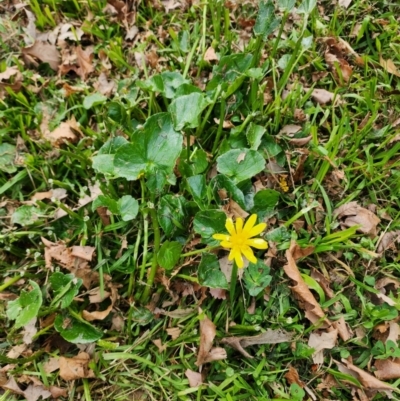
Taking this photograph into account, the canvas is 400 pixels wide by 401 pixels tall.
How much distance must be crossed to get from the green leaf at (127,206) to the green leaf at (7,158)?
0.61 m

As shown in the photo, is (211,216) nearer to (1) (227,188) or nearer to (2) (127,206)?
(1) (227,188)

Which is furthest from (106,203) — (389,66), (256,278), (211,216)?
(389,66)

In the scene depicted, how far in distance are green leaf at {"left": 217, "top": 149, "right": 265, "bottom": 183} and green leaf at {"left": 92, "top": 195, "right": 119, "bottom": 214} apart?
0.44 meters

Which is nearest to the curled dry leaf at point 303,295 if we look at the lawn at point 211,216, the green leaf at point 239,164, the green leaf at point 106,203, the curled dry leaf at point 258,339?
the lawn at point 211,216

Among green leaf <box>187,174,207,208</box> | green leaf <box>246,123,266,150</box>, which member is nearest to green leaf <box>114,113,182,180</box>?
green leaf <box>187,174,207,208</box>

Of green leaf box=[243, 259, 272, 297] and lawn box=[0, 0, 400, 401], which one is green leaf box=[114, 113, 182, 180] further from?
green leaf box=[243, 259, 272, 297]

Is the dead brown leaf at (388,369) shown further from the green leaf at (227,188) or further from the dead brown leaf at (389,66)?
the dead brown leaf at (389,66)

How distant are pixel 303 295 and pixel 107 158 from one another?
0.95 meters

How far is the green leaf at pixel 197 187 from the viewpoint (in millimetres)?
1829

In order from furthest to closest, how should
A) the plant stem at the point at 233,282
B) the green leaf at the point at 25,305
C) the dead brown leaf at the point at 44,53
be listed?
1. the dead brown leaf at the point at 44,53
2. the green leaf at the point at 25,305
3. the plant stem at the point at 233,282

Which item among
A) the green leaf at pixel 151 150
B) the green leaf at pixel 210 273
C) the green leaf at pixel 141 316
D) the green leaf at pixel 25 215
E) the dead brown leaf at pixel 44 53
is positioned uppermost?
the dead brown leaf at pixel 44 53

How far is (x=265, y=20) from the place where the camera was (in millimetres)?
1926

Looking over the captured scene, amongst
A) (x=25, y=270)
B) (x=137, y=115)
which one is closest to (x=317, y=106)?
(x=137, y=115)

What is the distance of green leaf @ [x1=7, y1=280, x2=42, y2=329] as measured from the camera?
5.79ft
